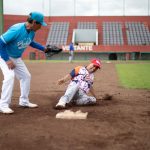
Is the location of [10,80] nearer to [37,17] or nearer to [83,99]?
[37,17]

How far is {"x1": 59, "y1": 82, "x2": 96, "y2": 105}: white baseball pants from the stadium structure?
45.3 meters

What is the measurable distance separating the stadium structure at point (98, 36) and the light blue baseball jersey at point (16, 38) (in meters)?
46.0

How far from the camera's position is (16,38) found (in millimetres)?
7574

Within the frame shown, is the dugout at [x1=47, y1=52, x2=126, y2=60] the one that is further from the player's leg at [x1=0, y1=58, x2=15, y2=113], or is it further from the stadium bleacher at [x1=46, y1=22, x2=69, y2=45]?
the player's leg at [x1=0, y1=58, x2=15, y2=113]

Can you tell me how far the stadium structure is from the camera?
55188 millimetres

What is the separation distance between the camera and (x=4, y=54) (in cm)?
745

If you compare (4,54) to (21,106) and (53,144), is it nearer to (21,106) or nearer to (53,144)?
(21,106)

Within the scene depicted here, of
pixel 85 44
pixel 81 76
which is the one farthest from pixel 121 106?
pixel 85 44

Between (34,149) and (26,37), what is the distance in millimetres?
3589

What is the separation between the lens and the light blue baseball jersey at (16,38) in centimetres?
742

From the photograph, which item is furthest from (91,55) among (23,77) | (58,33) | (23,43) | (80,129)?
(80,129)

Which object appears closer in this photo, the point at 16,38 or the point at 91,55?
the point at 16,38

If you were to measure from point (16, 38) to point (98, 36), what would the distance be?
2117 inches

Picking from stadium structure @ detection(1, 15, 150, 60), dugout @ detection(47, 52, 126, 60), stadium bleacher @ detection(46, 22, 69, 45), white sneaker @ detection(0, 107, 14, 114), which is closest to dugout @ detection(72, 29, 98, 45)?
stadium structure @ detection(1, 15, 150, 60)
